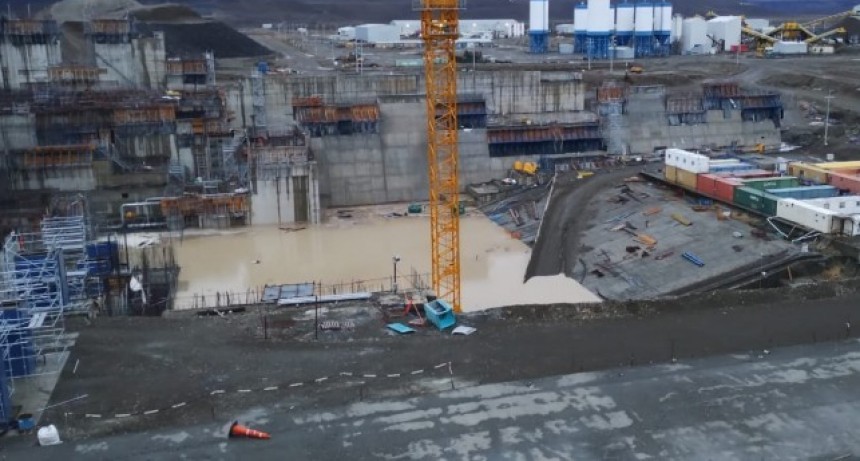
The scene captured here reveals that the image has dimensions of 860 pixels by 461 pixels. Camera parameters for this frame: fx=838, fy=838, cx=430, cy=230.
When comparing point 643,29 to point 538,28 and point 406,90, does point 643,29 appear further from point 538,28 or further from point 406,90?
point 406,90

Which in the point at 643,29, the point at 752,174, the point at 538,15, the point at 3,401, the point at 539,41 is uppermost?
the point at 538,15

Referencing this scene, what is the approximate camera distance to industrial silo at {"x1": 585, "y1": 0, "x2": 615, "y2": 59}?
74.8 m

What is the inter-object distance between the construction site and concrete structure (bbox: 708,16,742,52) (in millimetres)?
18876

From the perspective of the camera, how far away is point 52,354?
1669 cm

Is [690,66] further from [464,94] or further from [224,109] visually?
[224,109]

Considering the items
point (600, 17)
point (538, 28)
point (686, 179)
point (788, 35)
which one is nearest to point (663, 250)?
point (686, 179)

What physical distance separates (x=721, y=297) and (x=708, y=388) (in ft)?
16.7

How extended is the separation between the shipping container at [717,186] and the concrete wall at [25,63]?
34.5 m

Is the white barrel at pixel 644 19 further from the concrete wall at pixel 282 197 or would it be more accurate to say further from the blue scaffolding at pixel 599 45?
the concrete wall at pixel 282 197

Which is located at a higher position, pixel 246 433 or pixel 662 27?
pixel 662 27

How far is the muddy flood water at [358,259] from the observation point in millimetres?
26797

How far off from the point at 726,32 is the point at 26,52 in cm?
6335

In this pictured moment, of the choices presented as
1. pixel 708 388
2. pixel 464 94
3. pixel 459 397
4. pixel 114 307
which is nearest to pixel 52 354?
pixel 114 307

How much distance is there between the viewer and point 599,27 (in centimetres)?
7506
